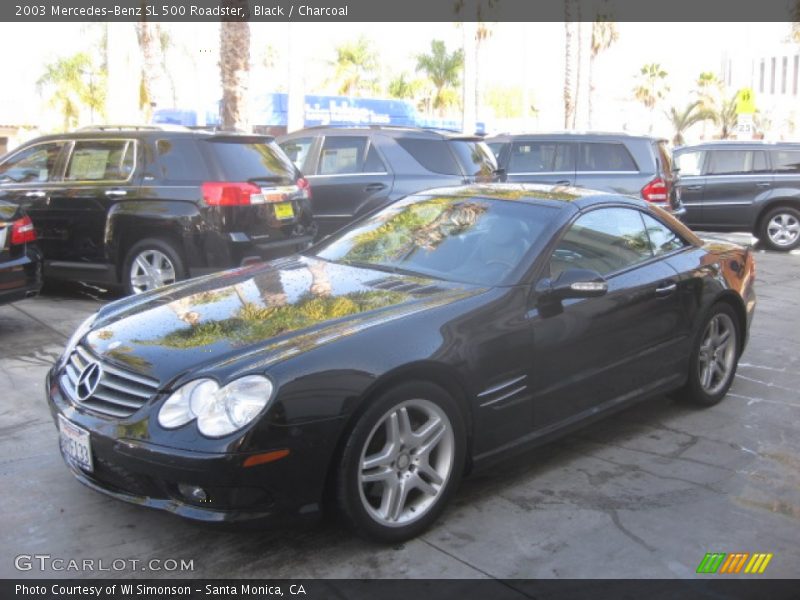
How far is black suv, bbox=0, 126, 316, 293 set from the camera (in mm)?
7875

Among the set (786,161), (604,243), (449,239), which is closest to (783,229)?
(786,161)

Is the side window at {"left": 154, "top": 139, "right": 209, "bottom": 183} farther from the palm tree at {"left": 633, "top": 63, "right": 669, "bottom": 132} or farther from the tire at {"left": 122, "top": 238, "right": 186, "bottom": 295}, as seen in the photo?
the palm tree at {"left": 633, "top": 63, "right": 669, "bottom": 132}

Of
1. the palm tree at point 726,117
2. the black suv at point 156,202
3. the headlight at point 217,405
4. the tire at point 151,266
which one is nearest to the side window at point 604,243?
the headlight at point 217,405

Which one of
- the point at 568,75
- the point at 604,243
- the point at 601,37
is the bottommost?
the point at 604,243

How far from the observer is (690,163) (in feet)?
50.0

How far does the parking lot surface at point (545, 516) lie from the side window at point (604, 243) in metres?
1.03

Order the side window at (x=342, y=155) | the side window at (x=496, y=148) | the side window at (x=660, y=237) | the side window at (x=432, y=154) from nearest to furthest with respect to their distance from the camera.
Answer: the side window at (x=660, y=237), the side window at (x=432, y=154), the side window at (x=342, y=155), the side window at (x=496, y=148)

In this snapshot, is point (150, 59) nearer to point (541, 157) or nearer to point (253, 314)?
point (541, 157)

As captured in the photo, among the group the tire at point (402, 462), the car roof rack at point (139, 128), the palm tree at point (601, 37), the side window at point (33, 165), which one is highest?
the palm tree at point (601, 37)

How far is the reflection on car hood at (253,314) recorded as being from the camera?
11.7 feet

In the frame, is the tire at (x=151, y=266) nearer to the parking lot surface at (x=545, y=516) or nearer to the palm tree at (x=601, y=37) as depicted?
the parking lot surface at (x=545, y=516)

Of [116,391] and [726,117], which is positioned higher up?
[726,117]

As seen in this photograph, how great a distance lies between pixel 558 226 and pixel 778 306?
5.75m

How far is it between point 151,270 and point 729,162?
10676mm
